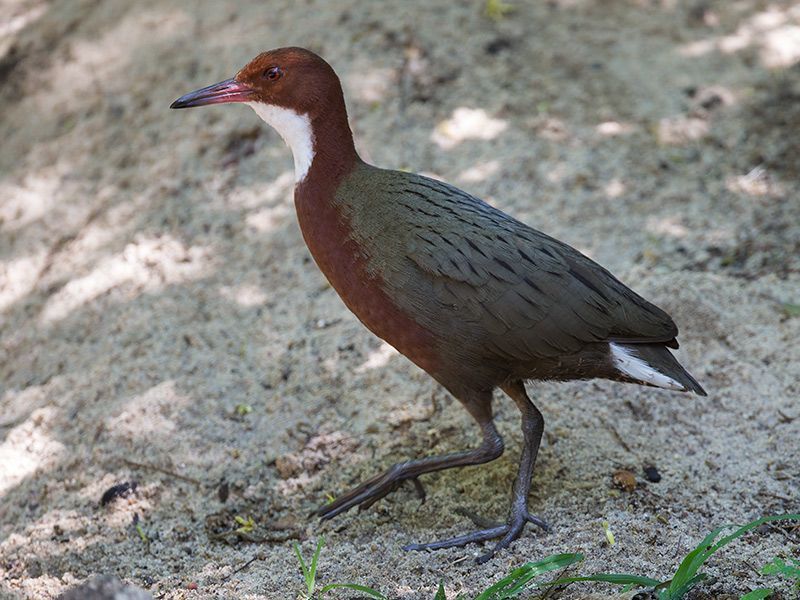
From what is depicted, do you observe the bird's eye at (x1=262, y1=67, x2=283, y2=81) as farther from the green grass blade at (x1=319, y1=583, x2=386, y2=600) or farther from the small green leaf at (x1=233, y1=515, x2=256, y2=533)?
the green grass blade at (x1=319, y1=583, x2=386, y2=600)

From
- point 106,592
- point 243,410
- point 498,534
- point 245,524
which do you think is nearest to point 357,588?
point 498,534

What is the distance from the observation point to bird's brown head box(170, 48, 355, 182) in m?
4.07

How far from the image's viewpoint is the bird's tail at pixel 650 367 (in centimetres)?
374

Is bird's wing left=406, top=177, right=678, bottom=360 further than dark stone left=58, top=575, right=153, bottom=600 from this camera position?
Yes

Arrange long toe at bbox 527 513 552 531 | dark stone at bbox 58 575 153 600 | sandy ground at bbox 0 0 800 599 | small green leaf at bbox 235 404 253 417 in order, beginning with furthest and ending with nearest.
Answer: small green leaf at bbox 235 404 253 417
sandy ground at bbox 0 0 800 599
long toe at bbox 527 513 552 531
dark stone at bbox 58 575 153 600

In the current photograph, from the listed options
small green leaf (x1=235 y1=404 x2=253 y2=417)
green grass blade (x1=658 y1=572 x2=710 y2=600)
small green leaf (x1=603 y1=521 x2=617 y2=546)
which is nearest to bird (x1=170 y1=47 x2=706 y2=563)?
small green leaf (x1=603 y1=521 x2=617 y2=546)

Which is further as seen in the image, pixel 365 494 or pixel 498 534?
Result: pixel 365 494

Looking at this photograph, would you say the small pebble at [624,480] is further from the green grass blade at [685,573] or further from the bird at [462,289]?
the green grass blade at [685,573]

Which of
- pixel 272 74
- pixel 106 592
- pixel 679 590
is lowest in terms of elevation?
pixel 679 590

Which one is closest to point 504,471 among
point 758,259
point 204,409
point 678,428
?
point 678,428

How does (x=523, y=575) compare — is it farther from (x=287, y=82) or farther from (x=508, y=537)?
(x=287, y=82)

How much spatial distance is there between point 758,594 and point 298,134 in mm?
2526

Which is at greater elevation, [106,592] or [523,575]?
[106,592]

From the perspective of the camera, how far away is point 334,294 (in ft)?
17.6
